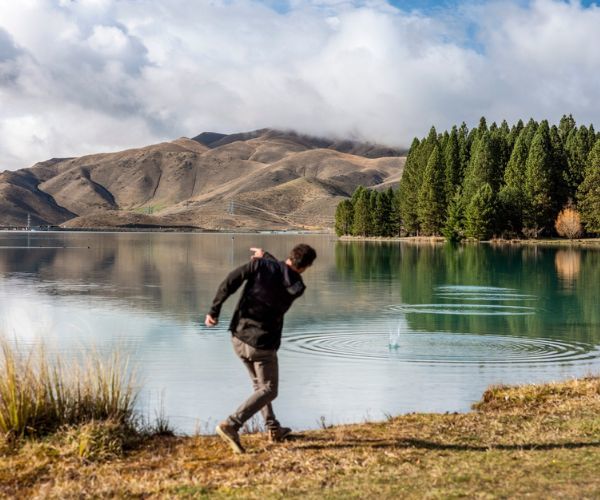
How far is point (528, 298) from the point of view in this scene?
1231 inches

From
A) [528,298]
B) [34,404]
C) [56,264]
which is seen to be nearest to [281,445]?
[34,404]

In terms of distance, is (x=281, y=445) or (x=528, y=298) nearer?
(x=281, y=445)

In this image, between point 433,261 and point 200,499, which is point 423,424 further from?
point 433,261

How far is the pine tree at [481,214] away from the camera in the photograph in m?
94.0

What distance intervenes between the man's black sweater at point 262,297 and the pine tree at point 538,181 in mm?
94730

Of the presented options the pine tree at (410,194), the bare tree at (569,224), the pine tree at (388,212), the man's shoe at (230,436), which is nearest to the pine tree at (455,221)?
the bare tree at (569,224)

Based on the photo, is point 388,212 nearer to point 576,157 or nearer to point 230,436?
point 576,157

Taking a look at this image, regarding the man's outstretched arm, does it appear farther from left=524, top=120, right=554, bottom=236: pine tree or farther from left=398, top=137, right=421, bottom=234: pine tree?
left=398, top=137, right=421, bottom=234: pine tree

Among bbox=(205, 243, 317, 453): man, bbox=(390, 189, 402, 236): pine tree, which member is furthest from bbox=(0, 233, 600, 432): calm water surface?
bbox=(390, 189, 402, 236): pine tree

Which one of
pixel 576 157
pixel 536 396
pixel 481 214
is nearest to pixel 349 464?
pixel 536 396

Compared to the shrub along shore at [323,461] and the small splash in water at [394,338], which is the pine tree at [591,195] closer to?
the small splash in water at [394,338]

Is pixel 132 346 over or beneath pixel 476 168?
beneath

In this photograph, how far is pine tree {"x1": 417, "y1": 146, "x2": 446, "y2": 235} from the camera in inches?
4318

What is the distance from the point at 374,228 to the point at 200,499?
12331cm
